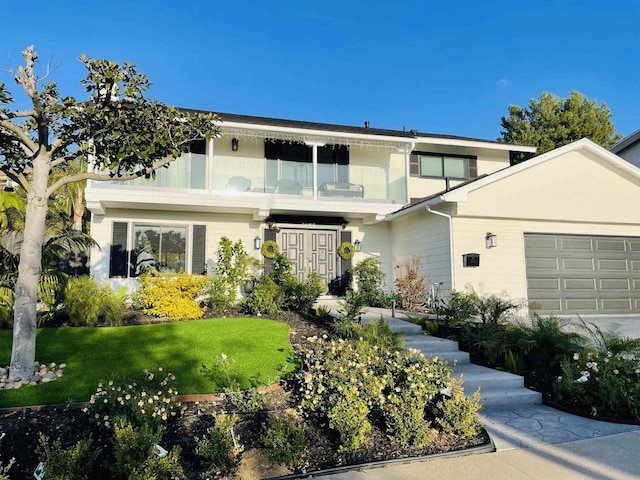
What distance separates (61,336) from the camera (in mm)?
6875

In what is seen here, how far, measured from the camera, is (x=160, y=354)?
20.0 feet

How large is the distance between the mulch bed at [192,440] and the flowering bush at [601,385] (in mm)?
1673

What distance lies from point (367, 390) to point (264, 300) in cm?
524

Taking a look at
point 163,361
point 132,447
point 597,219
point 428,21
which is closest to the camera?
point 132,447

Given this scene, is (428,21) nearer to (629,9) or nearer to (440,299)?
(629,9)

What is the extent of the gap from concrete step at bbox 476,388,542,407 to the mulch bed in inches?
44.5

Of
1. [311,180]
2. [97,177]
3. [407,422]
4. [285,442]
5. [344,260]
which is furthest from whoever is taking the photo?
[344,260]

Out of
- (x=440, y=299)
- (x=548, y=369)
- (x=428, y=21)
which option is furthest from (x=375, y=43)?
(x=548, y=369)

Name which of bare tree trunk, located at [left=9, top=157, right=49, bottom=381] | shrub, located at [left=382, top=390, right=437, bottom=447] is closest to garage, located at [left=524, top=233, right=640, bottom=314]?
shrub, located at [left=382, top=390, right=437, bottom=447]

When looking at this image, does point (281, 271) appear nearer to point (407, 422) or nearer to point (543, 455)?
point (407, 422)

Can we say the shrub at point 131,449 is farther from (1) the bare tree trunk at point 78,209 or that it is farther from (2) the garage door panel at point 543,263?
(1) the bare tree trunk at point 78,209

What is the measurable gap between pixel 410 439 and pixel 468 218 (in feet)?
25.3

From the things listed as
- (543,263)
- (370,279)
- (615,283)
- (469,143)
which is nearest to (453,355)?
(370,279)

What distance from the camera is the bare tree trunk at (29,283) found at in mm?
4883
